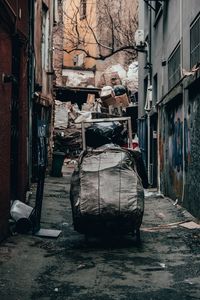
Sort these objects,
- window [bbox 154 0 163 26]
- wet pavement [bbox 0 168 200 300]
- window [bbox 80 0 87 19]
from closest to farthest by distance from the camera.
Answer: wet pavement [bbox 0 168 200 300], window [bbox 154 0 163 26], window [bbox 80 0 87 19]

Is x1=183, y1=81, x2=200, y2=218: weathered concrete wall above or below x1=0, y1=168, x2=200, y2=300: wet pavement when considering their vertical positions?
above

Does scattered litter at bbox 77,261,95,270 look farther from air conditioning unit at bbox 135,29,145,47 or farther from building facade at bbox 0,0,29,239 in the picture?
air conditioning unit at bbox 135,29,145,47

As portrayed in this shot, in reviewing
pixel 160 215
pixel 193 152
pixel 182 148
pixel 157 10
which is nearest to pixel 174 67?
pixel 182 148

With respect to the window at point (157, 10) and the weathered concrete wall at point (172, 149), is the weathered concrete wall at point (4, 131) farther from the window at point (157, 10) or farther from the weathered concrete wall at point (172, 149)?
the window at point (157, 10)

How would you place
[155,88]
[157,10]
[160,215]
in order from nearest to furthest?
[160,215], [157,10], [155,88]

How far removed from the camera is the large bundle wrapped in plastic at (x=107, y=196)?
24.9ft

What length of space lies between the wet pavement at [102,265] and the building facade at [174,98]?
165cm

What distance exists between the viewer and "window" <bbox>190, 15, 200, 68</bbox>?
979 cm

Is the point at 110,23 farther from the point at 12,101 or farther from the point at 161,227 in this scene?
the point at 161,227

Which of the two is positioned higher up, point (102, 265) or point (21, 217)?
point (21, 217)

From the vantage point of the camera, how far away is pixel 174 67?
12906mm

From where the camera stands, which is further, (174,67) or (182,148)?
(174,67)

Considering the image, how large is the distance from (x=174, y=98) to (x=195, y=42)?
247 centimetres

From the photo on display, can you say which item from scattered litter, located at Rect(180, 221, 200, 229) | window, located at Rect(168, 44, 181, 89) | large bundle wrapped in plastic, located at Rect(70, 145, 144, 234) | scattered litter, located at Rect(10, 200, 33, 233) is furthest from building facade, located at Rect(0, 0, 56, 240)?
window, located at Rect(168, 44, 181, 89)
